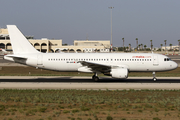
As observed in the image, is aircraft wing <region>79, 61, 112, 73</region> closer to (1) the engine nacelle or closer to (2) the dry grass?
(1) the engine nacelle

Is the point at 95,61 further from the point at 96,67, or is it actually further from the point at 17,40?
the point at 17,40

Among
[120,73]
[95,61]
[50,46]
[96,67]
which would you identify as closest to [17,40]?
[95,61]

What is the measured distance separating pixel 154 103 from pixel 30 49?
66.3 feet

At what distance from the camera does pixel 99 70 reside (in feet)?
101

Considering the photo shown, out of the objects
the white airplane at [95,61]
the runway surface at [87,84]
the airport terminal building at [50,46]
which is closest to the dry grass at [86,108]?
the runway surface at [87,84]

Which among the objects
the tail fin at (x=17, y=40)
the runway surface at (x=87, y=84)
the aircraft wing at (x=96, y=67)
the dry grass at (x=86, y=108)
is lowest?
the dry grass at (x=86, y=108)

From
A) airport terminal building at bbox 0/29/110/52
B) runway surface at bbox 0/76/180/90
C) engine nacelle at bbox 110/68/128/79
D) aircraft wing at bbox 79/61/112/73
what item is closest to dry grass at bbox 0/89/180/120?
runway surface at bbox 0/76/180/90

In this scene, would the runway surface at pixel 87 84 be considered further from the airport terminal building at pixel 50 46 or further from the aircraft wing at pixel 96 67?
the airport terminal building at pixel 50 46

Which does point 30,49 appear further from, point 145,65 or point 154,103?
point 154,103

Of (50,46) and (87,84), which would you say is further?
(50,46)

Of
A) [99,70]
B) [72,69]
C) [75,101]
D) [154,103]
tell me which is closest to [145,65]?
[99,70]

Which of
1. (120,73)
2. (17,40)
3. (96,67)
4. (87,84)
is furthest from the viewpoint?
(17,40)

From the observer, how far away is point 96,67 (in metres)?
30.2

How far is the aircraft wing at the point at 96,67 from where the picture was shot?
1159 inches
